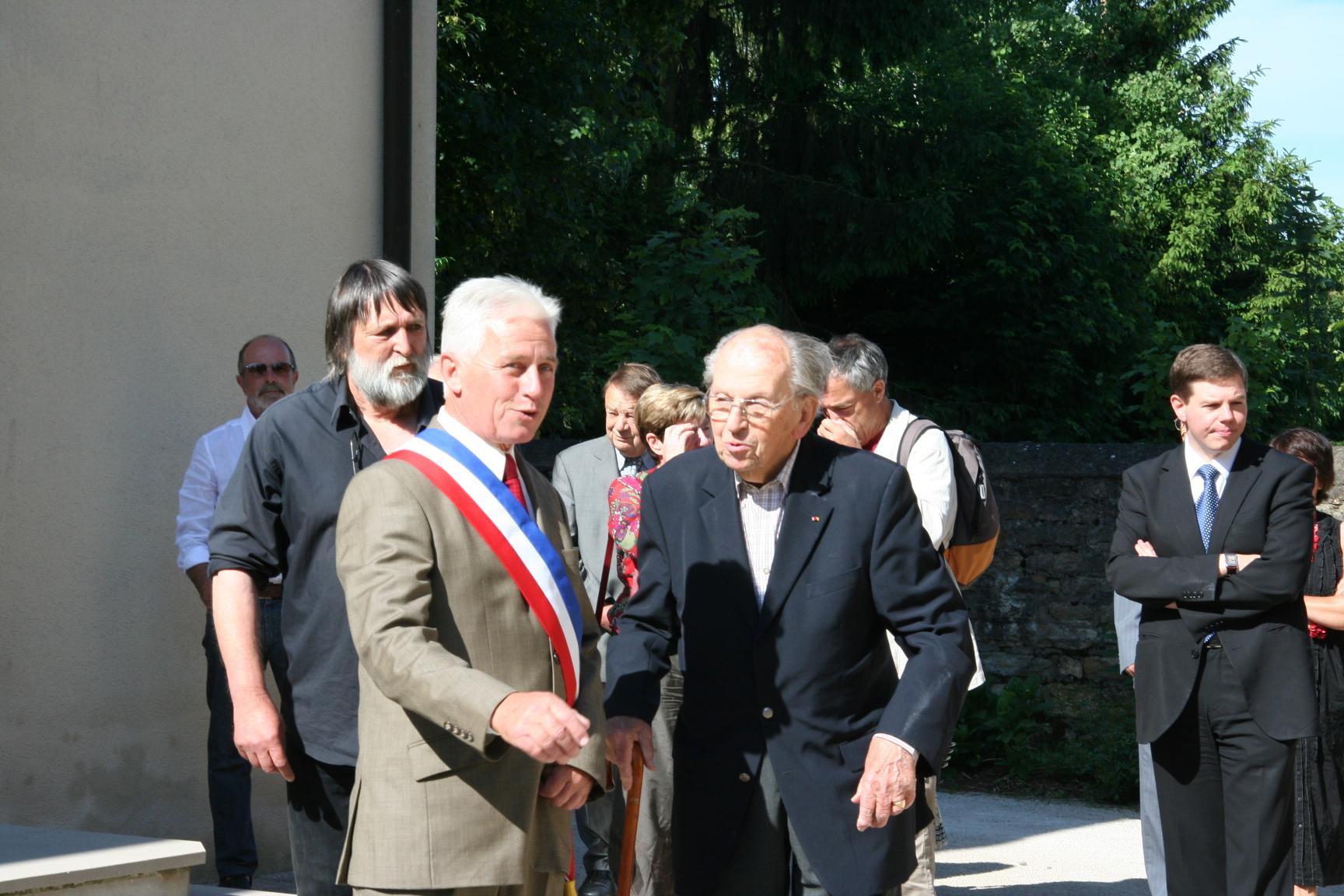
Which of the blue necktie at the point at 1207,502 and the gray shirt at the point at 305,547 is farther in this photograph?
the blue necktie at the point at 1207,502

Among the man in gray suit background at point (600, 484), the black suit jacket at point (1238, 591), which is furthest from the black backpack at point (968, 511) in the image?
the man in gray suit background at point (600, 484)

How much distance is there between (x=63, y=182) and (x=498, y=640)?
3.68 m

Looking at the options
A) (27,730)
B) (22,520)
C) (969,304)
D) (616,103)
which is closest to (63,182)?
(22,520)

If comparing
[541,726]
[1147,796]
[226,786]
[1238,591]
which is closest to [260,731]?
[541,726]

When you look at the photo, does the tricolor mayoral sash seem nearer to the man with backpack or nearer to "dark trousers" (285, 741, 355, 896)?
"dark trousers" (285, 741, 355, 896)

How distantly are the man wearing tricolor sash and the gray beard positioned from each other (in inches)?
27.7

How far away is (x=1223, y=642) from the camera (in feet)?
17.1

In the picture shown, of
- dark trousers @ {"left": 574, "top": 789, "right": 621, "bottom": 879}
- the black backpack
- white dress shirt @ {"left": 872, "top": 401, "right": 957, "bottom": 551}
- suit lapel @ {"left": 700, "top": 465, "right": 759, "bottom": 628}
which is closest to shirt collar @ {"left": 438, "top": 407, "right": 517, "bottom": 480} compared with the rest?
suit lapel @ {"left": 700, "top": 465, "right": 759, "bottom": 628}

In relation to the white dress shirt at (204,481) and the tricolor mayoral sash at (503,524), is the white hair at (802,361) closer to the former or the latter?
the tricolor mayoral sash at (503,524)

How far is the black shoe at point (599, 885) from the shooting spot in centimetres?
623

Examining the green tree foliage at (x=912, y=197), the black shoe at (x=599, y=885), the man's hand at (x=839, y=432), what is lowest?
the black shoe at (x=599, y=885)

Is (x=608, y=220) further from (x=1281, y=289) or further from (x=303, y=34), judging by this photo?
(x=1281, y=289)

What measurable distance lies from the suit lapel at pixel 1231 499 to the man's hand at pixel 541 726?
334cm

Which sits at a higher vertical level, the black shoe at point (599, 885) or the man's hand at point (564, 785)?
the man's hand at point (564, 785)
